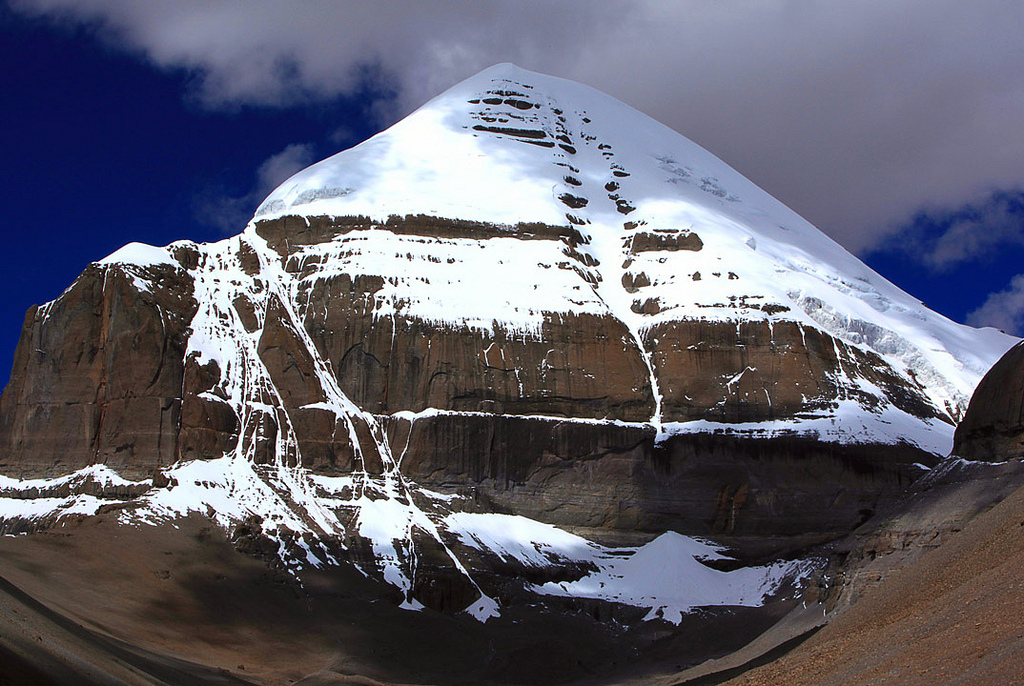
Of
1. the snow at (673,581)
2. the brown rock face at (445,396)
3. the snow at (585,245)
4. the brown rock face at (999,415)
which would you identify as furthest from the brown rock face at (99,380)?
the brown rock face at (999,415)

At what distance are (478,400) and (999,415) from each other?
4351 cm

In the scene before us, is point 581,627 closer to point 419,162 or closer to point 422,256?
point 422,256

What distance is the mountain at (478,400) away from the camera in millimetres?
82062

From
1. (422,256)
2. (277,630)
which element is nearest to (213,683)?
(277,630)

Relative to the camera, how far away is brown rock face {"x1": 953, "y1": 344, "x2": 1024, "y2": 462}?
60188 mm

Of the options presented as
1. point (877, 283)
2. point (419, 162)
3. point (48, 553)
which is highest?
point (419, 162)

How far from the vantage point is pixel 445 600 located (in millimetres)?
Answer: 77375

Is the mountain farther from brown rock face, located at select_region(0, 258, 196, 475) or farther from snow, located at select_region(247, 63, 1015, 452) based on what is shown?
snow, located at select_region(247, 63, 1015, 452)

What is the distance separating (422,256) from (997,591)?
72636 mm

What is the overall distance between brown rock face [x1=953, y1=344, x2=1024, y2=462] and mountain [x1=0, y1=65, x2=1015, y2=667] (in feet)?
68.4

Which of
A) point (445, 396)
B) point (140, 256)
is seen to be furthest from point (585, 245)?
point (140, 256)

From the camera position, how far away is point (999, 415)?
6194 cm

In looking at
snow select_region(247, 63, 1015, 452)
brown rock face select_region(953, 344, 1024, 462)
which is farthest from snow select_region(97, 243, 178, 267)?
brown rock face select_region(953, 344, 1024, 462)

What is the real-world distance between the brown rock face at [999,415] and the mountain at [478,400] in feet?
68.4
